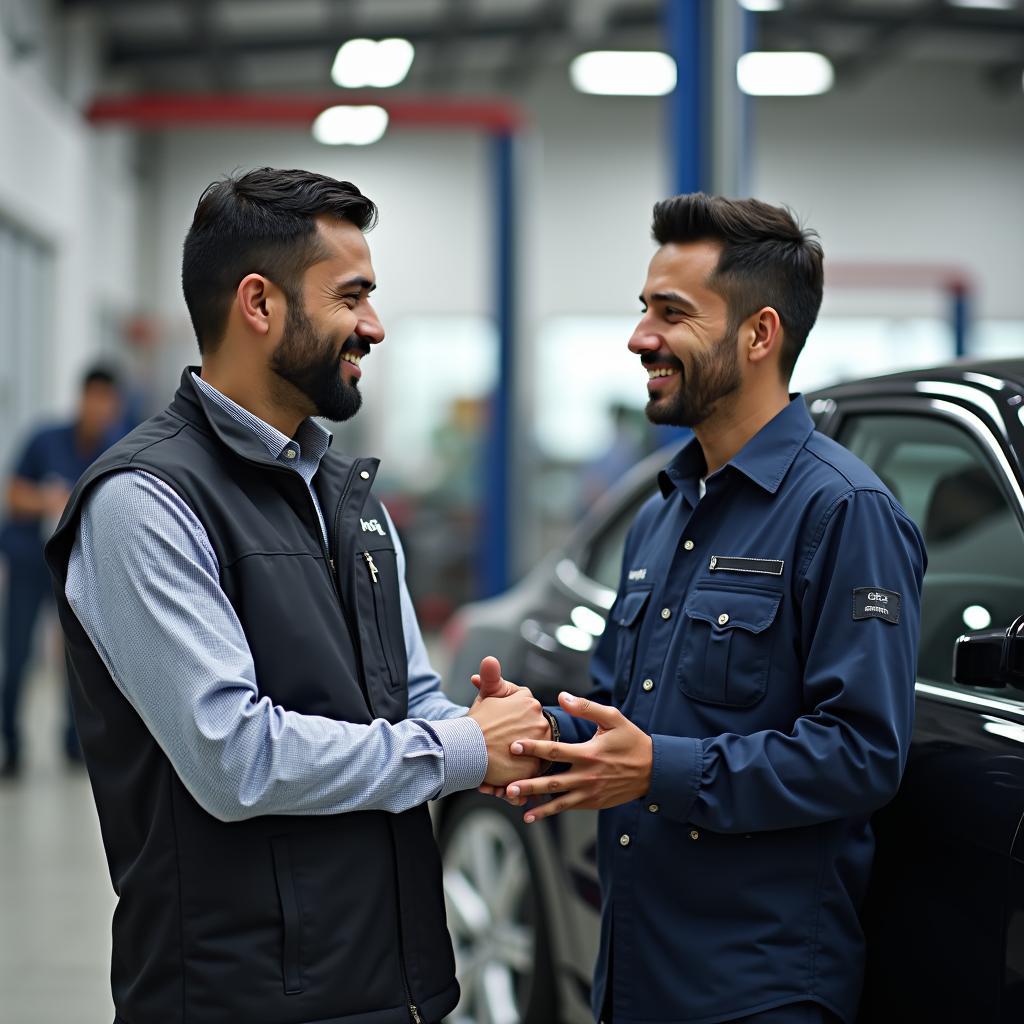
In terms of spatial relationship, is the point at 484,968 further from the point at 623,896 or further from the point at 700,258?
the point at 700,258

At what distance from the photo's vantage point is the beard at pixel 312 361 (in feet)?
5.97

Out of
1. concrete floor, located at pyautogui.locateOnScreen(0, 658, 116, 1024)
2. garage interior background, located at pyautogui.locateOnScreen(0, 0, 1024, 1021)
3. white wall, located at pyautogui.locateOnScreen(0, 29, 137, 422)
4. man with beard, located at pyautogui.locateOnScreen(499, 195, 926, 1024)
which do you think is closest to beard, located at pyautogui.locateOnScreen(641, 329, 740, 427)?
man with beard, located at pyautogui.locateOnScreen(499, 195, 926, 1024)

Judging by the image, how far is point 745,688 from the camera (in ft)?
6.07

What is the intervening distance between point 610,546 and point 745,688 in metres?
1.32

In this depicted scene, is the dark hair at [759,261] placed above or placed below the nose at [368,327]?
above

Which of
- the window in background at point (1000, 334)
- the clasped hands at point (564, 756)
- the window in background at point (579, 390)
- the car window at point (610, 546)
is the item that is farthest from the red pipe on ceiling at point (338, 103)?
the clasped hands at point (564, 756)

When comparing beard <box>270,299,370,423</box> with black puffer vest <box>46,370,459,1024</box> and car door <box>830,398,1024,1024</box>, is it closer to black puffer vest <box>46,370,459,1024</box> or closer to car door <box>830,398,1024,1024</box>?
black puffer vest <box>46,370,459,1024</box>

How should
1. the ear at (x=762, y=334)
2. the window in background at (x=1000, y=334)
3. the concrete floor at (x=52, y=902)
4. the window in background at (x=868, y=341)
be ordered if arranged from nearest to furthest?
the ear at (x=762, y=334), the concrete floor at (x=52, y=902), the window in background at (x=868, y=341), the window in background at (x=1000, y=334)

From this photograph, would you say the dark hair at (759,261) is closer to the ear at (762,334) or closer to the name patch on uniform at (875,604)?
the ear at (762,334)

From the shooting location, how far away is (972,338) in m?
14.3

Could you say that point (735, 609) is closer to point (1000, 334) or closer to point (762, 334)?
point (762, 334)

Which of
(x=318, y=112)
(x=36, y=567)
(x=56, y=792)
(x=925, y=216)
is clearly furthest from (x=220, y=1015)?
(x=925, y=216)

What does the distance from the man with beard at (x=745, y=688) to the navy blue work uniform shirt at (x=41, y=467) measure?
5.02 m

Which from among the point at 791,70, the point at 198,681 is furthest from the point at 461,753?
the point at 791,70
